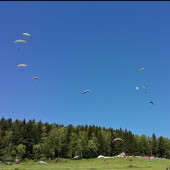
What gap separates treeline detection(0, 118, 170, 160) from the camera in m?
131

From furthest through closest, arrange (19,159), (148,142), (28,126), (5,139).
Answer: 1. (148,142)
2. (28,126)
3. (5,139)
4. (19,159)

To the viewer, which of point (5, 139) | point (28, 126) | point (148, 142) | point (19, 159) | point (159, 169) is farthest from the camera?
point (148, 142)

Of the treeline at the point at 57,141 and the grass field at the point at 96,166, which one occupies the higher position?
the treeline at the point at 57,141

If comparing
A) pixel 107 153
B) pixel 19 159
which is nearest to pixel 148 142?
pixel 107 153

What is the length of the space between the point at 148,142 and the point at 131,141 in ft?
49.9

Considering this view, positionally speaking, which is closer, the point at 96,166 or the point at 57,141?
the point at 96,166

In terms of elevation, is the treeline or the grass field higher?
the treeline

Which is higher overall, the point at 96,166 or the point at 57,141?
the point at 57,141

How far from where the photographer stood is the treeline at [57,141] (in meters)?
131

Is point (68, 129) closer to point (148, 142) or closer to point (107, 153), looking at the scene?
point (107, 153)

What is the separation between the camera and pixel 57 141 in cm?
13475

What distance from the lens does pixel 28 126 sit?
142m

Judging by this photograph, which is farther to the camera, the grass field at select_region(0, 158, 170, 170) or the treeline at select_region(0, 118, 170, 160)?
the treeline at select_region(0, 118, 170, 160)

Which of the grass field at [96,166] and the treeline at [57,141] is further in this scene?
the treeline at [57,141]
